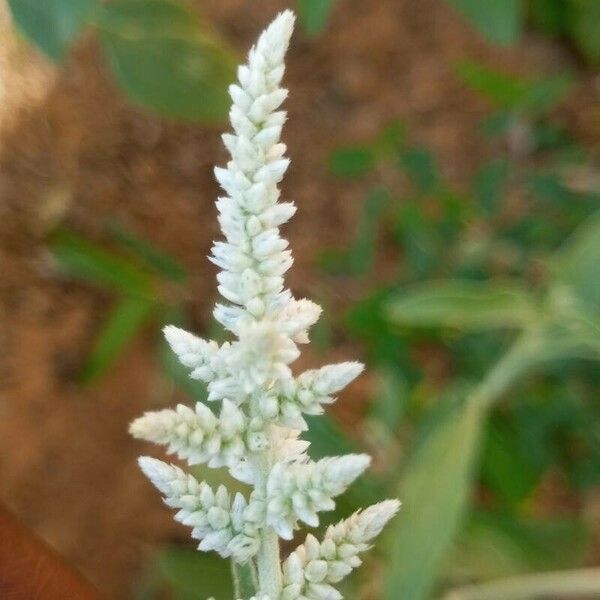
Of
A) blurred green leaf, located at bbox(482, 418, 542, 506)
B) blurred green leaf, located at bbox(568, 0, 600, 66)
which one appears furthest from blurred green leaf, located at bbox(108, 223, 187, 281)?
blurred green leaf, located at bbox(568, 0, 600, 66)

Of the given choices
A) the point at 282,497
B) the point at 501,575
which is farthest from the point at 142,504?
the point at 282,497

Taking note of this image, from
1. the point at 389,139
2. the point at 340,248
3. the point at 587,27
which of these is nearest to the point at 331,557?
the point at 389,139

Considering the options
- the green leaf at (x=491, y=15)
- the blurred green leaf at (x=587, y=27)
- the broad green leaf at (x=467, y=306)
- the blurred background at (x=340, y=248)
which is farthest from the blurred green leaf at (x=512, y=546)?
the blurred green leaf at (x=587, y=27)

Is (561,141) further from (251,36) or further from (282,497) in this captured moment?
(282,497)

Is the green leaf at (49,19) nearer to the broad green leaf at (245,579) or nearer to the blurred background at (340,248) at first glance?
the blurred background at (340,248)

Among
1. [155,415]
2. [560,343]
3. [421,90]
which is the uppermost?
[421,90]

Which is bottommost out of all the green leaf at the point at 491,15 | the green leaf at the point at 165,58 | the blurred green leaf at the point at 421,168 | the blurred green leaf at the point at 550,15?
the green leaf at the point at 165,58

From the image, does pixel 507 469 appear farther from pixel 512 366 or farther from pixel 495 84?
pixel 495 84
